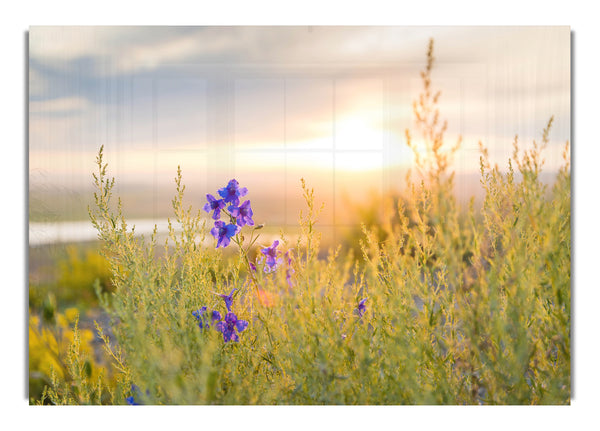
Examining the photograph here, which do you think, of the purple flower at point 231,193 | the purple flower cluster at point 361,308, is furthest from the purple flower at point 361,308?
the purple flower at point 231,193

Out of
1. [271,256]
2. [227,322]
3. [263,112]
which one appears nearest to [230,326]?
[227,322]

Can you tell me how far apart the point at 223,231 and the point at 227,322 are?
0.44 m

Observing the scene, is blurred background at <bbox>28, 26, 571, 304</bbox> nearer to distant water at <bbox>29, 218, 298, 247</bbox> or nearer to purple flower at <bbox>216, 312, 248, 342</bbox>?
distant water at <bbox>29, 218, 298, 247</bbox>

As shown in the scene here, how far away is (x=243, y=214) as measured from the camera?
2.85m

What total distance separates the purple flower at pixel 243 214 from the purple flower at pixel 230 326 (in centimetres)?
45

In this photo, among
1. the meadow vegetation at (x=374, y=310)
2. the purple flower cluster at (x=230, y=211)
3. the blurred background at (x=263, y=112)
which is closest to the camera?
the meadow vegetation at (x=374, y=310)

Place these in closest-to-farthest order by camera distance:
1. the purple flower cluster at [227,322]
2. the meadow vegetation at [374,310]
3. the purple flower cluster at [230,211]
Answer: the meadow vegetation at [374,310], the purple flower cluster at [227,322], the purple flower cluster at [230,211]

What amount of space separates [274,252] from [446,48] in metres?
1.44

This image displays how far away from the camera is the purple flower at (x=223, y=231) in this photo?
9.16ft

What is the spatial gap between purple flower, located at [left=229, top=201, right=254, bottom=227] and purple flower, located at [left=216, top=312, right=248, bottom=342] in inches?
17.8

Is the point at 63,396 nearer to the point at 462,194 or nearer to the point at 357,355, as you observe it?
the point at 357,355

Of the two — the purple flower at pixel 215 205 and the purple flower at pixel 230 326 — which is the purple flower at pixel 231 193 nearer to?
the purple flower at pixel 215 205
